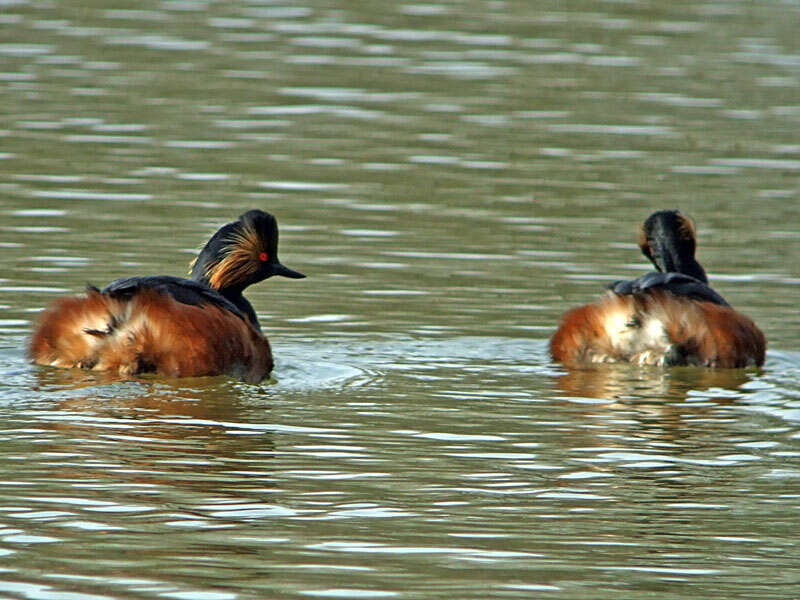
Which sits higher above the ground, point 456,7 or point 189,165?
point 456,7

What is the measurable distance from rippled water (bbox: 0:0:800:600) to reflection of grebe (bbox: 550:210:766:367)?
0.15 m

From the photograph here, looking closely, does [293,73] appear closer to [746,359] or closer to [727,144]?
[727,144]

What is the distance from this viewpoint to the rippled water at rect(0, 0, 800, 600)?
21.0 ft

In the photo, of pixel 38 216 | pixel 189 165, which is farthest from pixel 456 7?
pixel 38 216

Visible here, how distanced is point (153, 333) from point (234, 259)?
134 cm

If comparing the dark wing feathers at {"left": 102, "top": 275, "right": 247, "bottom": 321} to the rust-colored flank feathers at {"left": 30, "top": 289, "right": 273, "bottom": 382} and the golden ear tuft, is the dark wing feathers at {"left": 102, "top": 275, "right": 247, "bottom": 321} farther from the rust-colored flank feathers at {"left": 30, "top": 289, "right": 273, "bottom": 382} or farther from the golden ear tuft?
the golden ear tuft

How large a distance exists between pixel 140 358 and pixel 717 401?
3.10 m

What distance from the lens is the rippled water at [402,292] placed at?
641 centimetres

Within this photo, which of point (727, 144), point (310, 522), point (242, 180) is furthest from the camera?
point (727, 144)

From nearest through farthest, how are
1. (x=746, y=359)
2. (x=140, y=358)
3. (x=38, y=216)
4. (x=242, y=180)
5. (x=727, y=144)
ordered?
1. (x=140, y=358)
2. (x=746, y=359)
3. (x=38, y=216)
4. (x=242, y=180)
5. (x=727, y=144)

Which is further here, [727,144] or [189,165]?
[727,144]

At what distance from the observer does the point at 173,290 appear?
9.55 meters

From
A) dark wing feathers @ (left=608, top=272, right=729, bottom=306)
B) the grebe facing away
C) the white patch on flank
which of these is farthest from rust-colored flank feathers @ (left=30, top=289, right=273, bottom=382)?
dark wing feathers @ (left=608, top=272, right=729, bottom=306)

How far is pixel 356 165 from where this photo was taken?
17.5 meters
